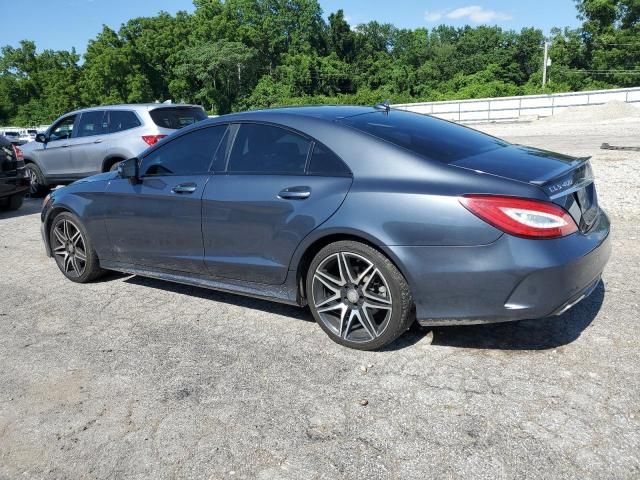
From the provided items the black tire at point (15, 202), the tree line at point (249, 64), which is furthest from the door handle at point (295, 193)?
the tree line at point (249, 64)

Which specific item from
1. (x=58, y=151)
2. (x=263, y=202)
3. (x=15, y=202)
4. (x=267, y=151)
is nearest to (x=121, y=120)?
(x=58, y=151)

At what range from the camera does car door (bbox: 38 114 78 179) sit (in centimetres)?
1092

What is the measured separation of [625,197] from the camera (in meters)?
7.84

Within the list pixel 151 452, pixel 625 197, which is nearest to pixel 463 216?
pixel 151 452

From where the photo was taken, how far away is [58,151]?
1105 cm

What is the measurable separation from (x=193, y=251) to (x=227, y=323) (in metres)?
0.62

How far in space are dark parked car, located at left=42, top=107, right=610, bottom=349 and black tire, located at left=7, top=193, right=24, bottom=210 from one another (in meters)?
6.42

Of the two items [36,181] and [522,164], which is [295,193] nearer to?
[522,164]

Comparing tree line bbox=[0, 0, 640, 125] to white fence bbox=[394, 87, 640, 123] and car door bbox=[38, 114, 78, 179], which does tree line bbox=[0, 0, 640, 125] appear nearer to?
white fence bbox=[394, 87, 640, 123]

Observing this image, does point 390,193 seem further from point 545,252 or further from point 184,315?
point 184,315

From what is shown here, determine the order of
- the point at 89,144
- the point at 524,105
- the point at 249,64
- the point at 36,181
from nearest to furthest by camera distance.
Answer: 1. the point at 89,144
2. the point at 36,181
3. the point at 524,105
4. the point at 249,64

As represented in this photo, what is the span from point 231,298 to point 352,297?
157 cm

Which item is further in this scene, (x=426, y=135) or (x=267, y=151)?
(x=267, y=151)

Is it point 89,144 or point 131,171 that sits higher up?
point 131,171
